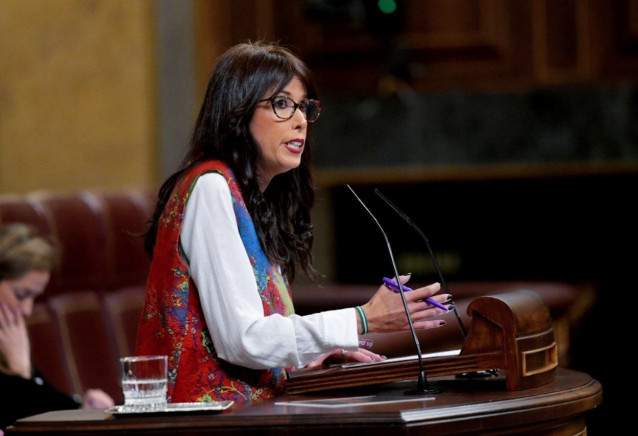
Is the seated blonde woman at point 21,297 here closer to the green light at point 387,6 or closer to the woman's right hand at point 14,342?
the woman's right hand at point 14,342

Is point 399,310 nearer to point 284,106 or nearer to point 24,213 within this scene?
point 284,106

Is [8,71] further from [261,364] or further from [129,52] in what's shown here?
[261,364]

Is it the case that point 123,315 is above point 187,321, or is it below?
below

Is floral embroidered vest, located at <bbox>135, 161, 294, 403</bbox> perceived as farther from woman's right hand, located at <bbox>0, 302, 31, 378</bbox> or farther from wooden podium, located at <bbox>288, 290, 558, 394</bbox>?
woman's right hand, located at <bbox>0, 302, 31, 378</bbox>

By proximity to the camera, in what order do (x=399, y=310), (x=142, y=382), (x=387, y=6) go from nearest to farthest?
(x=142, y=382) → (x=399, y=310) → (x=387, y=6)

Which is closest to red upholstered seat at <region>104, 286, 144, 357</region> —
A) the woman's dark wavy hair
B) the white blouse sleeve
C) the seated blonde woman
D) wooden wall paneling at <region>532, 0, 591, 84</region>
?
the seated blonde woman

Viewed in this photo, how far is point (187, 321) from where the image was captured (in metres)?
1.77

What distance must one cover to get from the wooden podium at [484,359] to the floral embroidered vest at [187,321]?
0.39 feet

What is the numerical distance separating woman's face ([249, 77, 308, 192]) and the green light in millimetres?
2979

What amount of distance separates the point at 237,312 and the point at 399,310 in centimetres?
24

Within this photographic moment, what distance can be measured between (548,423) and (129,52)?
3.53 metres

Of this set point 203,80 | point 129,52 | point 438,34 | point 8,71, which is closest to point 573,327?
point 438,34

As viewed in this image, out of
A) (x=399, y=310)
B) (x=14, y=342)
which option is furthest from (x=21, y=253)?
(x=399, y=310)

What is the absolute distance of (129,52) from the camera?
4.88 meters
